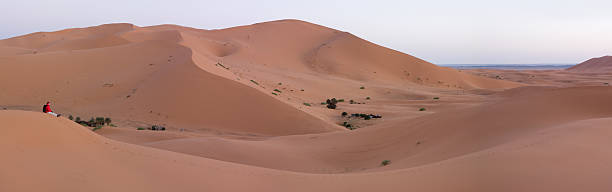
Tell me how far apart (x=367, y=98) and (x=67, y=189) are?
921 inches

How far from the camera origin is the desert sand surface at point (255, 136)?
525 centimetres

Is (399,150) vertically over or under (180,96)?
under

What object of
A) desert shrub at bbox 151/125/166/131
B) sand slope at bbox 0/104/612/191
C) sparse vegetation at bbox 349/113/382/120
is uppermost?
sand slope at bbox 0/104/612/191

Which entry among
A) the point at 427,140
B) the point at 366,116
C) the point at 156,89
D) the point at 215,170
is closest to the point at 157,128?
the point at 156,89

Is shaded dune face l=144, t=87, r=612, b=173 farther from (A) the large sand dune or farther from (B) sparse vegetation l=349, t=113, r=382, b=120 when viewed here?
(B) sparse vegetation l=349, t=113, r=382, b=120

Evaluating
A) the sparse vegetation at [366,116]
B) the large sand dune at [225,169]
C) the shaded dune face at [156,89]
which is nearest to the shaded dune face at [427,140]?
the large sand dune at [225,169]

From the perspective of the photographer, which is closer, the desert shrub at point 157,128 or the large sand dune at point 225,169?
the large sand dune at point 225,169

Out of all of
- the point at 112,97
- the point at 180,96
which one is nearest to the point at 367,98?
the point at 180,96

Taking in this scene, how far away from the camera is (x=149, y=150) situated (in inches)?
257

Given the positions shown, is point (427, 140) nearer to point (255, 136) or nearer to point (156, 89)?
point (255, 136)

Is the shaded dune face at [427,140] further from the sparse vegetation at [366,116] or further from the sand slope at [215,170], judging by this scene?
the sparse vegetation at [366,116]

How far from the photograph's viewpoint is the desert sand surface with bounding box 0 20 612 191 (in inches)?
207

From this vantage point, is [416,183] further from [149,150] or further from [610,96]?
[610,96]

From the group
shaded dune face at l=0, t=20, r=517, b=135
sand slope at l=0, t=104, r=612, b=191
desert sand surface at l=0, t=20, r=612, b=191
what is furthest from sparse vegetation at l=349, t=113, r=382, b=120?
sand slope at l=0, t=104, r=612, b=191
